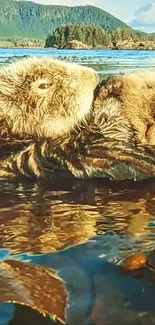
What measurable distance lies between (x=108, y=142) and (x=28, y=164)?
65 cm

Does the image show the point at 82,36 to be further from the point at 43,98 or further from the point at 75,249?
the point at 75,249

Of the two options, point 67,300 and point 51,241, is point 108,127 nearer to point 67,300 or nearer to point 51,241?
point 51,241

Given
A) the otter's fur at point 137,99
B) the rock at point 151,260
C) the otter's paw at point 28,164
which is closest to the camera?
the rock at point 151,260

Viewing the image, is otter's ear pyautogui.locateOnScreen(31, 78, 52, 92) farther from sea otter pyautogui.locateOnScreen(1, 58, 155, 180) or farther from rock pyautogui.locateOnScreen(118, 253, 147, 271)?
rock pyautogui.locateOnScreen(118, 253, 147, 271)

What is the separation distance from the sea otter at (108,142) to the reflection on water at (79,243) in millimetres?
171

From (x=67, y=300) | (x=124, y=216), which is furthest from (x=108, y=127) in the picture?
(x=67, y=300)

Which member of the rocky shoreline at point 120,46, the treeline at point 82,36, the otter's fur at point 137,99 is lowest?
the rocky shoreline at point 120,46

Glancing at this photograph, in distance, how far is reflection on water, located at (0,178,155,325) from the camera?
7.13 feet

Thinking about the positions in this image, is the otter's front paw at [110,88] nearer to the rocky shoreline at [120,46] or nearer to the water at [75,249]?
the water at [75,249]

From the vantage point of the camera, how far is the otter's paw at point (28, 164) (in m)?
4.13

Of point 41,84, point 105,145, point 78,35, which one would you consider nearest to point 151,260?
point 105,145

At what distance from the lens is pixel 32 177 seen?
432 cm

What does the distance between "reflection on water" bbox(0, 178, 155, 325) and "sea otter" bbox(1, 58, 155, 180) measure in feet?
0.56

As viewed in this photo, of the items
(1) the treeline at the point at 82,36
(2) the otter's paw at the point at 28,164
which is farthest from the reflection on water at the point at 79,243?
(1) the treeline at the point at 82,36
